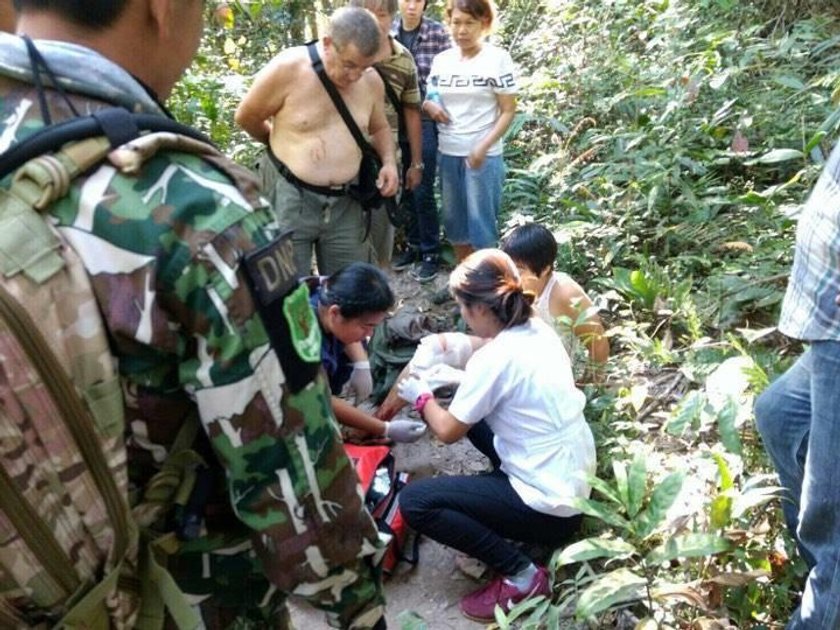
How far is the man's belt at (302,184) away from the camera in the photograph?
369cm

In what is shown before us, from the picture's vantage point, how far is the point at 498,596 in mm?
2771

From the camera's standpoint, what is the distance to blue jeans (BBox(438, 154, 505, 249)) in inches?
187

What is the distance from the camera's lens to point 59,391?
2.97 ft

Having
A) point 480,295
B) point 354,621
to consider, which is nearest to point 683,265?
point 480,295

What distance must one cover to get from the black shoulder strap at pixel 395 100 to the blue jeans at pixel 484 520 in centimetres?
224

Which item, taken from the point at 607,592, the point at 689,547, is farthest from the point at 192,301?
the point at 689,547

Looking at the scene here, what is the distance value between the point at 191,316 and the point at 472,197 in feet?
12.9

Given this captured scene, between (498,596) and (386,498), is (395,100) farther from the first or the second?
(498,596)

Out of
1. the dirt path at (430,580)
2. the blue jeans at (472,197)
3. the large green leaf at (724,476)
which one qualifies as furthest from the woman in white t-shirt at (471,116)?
the large green leaf at (724,476)

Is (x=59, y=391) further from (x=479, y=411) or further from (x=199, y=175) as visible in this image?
(x=479, y=411)

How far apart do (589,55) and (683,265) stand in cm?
365

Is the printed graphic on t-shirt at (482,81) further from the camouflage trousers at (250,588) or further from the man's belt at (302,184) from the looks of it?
the camouflage trousers at (250,588)

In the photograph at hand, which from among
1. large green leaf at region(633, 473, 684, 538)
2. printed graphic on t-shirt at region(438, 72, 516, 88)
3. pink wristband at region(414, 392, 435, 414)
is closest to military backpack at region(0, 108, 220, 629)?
large green leaf at region(633, 473, 684, 538)

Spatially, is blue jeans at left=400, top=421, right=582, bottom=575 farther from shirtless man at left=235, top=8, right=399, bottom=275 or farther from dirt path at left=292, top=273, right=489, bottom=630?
shirtless man at left=235, top=8, right=399, bottom=275
